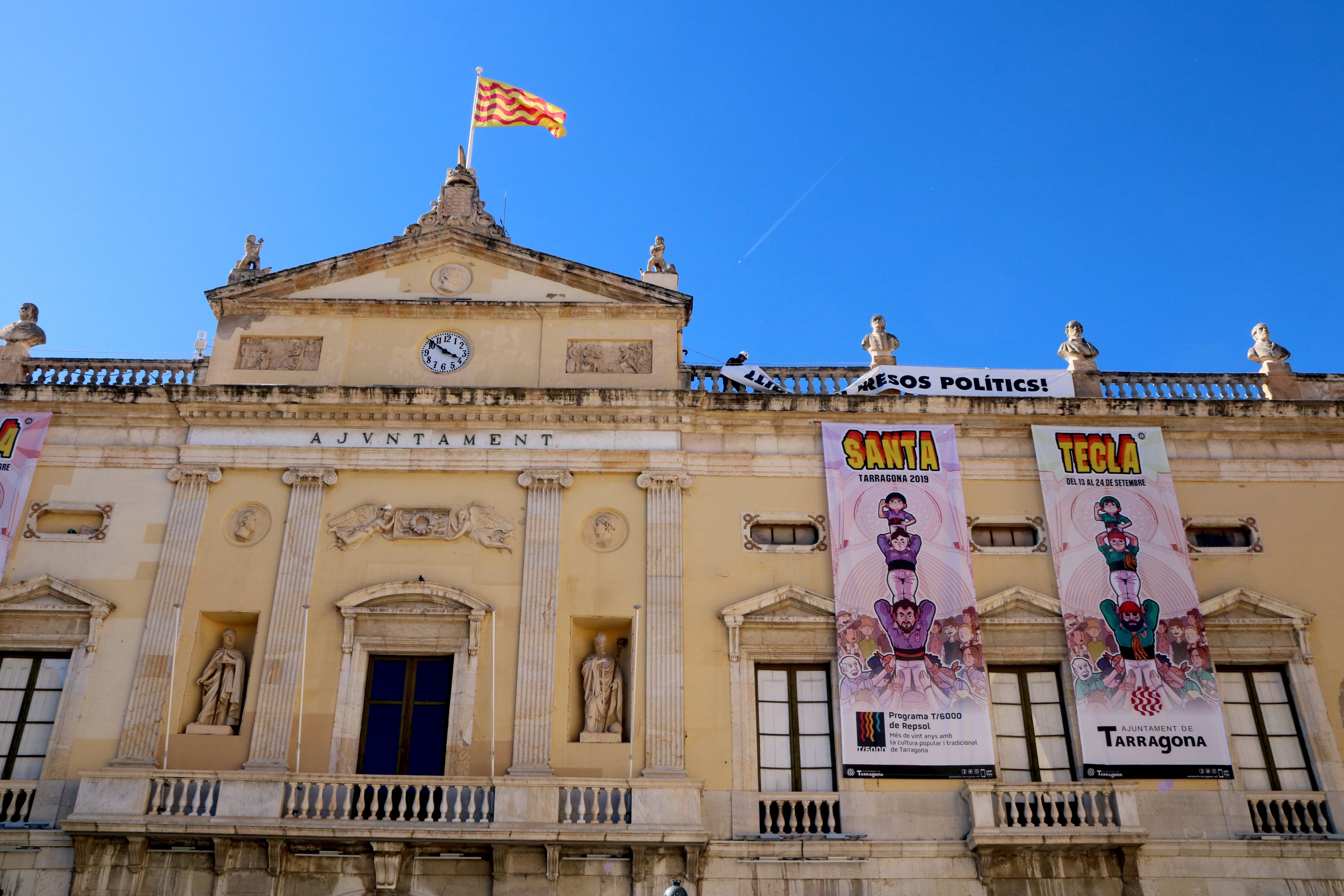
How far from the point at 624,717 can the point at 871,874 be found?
4.32 metres

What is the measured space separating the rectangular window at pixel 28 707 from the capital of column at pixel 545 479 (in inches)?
306

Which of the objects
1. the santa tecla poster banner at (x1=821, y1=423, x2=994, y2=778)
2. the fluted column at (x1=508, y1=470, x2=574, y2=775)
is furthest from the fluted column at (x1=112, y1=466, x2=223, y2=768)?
the santa tecla poster banner at (x1=821, y1=423, x2=994, y2=778)

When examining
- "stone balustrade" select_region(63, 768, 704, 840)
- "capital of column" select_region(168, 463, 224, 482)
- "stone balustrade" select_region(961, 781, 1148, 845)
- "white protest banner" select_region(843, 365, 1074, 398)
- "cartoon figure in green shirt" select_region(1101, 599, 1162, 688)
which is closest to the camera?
"stone balustrade" select_region(63, 768, 704, 840)

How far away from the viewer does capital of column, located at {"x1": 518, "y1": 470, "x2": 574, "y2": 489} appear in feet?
66.3

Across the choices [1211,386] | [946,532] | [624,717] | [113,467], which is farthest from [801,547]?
[113,467]

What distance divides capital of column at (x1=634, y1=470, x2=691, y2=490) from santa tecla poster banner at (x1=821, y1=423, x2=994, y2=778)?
2.46 meters

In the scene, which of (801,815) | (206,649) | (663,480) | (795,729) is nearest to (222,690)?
(206,649)

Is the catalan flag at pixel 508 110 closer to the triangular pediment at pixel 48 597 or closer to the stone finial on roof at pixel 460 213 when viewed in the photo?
the stone finial on roof at pixel 460 213

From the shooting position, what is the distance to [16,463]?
20438mm

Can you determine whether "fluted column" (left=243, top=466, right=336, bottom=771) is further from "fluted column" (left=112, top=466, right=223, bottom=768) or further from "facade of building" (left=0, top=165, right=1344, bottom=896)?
"fluted column" (left=112, top=466, right=223, bottom=768)

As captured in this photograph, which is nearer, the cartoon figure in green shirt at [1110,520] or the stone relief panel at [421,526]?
the stone relief panel at [421,526]

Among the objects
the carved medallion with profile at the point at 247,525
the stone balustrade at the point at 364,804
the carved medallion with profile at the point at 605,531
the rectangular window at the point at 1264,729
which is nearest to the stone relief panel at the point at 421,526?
the carved medallion with profile at the point at 247,525

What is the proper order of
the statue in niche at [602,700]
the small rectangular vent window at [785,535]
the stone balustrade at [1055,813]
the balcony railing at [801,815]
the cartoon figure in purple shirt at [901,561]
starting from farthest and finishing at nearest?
1. the small rectangular vent window at [785,535]
2. the cartoon figure in purple shirt at [901,561]
3. the statue in niche at [602,700]
4. the balcony railing at [801,815]
5. the stone balustrade at [1055,813]

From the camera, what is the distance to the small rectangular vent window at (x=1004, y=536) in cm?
2022
